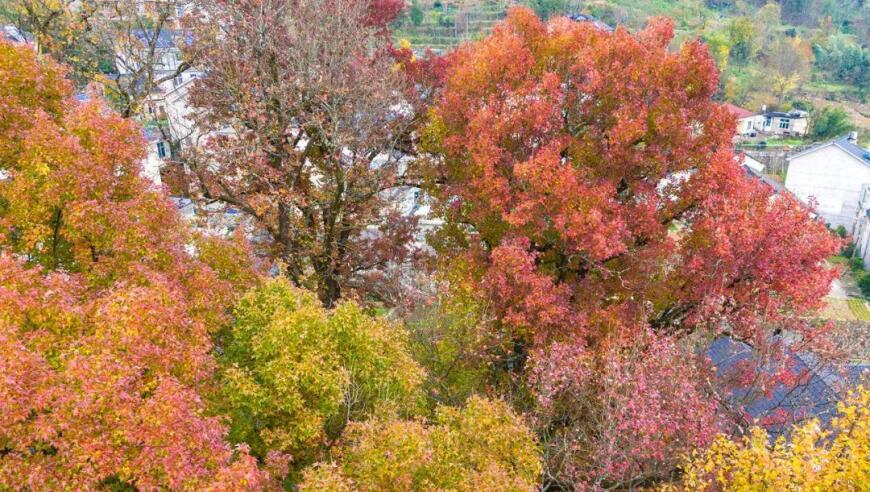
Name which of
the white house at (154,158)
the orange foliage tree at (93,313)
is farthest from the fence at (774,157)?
the orange foliage tree at (93,313)

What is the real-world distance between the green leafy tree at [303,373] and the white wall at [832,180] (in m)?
42.1

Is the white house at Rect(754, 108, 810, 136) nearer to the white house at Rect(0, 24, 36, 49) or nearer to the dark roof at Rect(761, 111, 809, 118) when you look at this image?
the dark roof at Rect(761, 111, 809, 118)

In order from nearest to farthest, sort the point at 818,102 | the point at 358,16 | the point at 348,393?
the point at 348,393 < the point at 358,16 < the point at 818,102

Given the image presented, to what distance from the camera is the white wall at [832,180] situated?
41.1 meters

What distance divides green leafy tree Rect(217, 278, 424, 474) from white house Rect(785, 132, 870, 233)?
135ft

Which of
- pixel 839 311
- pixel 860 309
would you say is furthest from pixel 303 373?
pixel 860 309

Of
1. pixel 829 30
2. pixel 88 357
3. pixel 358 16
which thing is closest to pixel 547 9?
pixel 829 30

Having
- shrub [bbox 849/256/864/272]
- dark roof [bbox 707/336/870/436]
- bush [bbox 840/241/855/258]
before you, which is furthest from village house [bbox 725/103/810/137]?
dark roof [bbox 707/336/870/436]

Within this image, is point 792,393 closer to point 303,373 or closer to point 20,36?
point 303,373

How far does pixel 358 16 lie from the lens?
15.2 metres

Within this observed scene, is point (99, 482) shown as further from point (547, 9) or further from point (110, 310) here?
point (547, 9)

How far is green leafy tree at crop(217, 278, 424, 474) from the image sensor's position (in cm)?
858

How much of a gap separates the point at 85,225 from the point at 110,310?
184 cm

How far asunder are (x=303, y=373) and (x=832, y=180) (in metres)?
46.1
